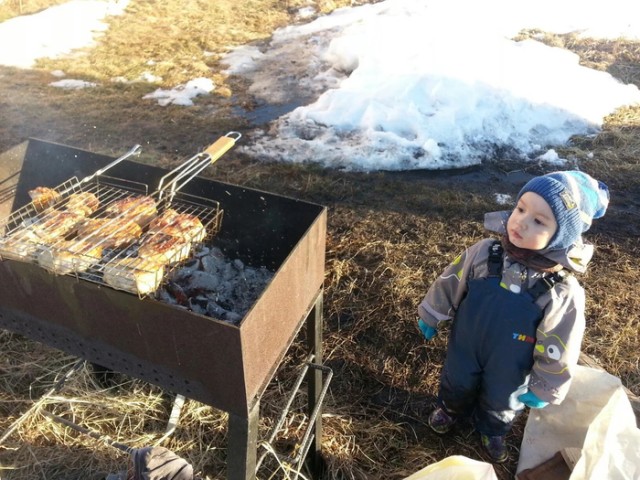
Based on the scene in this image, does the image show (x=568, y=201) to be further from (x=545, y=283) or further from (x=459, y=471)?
(x=459, y=471)

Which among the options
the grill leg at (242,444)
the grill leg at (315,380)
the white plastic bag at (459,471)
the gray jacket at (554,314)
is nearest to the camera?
the grill leg at (242,444)

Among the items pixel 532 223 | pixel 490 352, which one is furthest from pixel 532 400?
pixel 532 223

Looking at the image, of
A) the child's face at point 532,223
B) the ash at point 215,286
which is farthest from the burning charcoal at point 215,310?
the child's face at point 532,223

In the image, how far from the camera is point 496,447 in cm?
286

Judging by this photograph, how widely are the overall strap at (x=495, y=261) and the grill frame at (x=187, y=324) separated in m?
0.83

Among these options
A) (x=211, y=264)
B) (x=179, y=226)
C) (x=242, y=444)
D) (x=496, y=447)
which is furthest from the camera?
(x=496, y=447)

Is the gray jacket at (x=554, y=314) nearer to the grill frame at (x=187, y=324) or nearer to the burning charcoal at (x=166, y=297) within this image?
the grill frame at (x=187, y=324)

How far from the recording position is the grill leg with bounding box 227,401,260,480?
1.77m

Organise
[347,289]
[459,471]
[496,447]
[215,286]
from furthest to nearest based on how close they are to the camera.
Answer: [347,289] → [496,447] → [215,286] → [459,471]

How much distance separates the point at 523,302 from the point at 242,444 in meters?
1.40

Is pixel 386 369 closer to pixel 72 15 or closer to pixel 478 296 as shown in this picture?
pixel 478 296

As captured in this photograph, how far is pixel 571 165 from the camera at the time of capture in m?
5.57

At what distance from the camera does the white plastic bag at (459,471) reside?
6.54ft

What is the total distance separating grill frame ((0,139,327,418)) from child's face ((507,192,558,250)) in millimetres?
868
